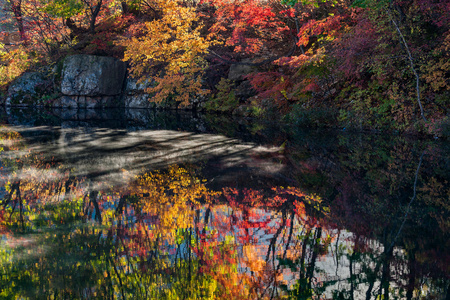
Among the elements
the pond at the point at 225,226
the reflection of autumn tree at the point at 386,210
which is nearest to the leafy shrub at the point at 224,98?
the reflection of autumn tree at the point at 386,210

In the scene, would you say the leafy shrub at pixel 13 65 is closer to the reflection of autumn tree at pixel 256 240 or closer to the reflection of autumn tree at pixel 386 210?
the reflection of autumn tree at pixel 386 210

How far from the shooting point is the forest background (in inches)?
467

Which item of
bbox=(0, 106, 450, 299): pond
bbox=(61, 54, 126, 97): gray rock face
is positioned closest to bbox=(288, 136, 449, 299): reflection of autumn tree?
bbox=(0, 106, 450, 299): pond

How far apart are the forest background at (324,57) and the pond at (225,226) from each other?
182 inches

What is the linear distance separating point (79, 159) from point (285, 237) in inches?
231

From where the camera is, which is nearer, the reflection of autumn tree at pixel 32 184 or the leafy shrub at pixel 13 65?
the reflection of autumn tree at pixel 32 184

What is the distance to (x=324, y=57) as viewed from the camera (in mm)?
15297

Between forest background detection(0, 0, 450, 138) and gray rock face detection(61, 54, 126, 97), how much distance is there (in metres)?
1.54

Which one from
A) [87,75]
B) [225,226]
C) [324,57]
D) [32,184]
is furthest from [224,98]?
[225,226]

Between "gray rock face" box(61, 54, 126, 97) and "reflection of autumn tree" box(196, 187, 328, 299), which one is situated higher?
"gray rock face" box(61, 54, 126, 97)

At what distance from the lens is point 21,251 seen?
11.2ft

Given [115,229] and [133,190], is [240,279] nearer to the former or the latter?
[115,229]

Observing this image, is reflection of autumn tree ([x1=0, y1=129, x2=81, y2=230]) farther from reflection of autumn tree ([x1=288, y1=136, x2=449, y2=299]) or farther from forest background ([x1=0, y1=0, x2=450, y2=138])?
forest background ([x1=0, y1=0, x2=450, y2=138])

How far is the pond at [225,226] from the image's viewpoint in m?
2.85
